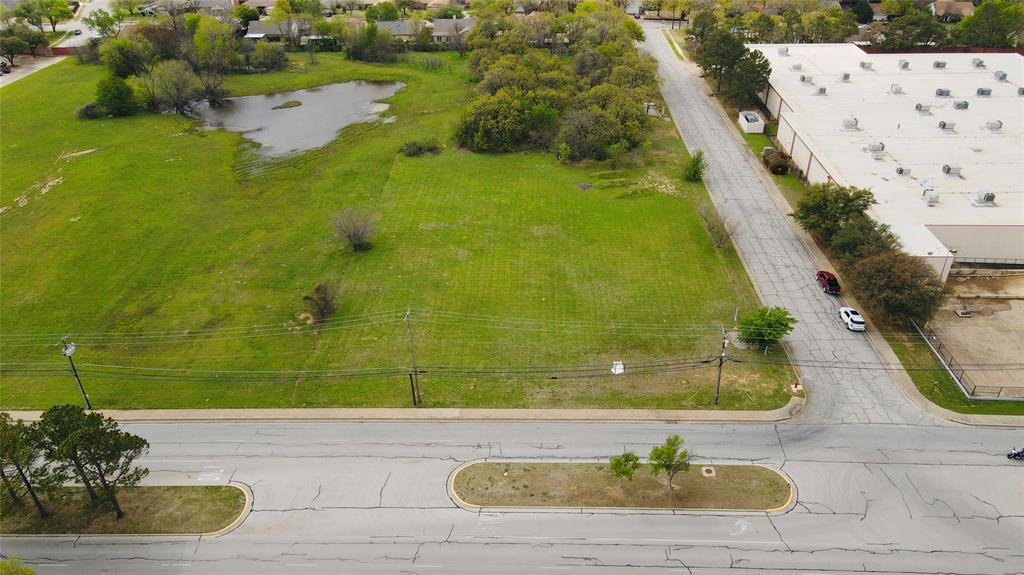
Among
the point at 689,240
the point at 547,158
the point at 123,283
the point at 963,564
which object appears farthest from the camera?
the point at 547,158

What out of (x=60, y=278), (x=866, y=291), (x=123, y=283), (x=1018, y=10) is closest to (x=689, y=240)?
(x=866, y=291)

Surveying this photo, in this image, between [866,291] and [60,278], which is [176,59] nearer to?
[60,278]

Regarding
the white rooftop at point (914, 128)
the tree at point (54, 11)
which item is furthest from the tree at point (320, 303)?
the tree at point (54, 11)

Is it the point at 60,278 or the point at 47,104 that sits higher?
the point at 47,104

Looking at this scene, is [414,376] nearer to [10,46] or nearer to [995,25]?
[995,25]

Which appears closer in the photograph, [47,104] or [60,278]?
[60,278]

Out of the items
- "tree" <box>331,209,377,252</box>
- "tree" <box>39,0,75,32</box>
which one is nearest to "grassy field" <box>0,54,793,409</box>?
"tree" <box>331,209,377,252</box>

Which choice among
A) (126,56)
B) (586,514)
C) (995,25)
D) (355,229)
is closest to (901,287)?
(586,514)
